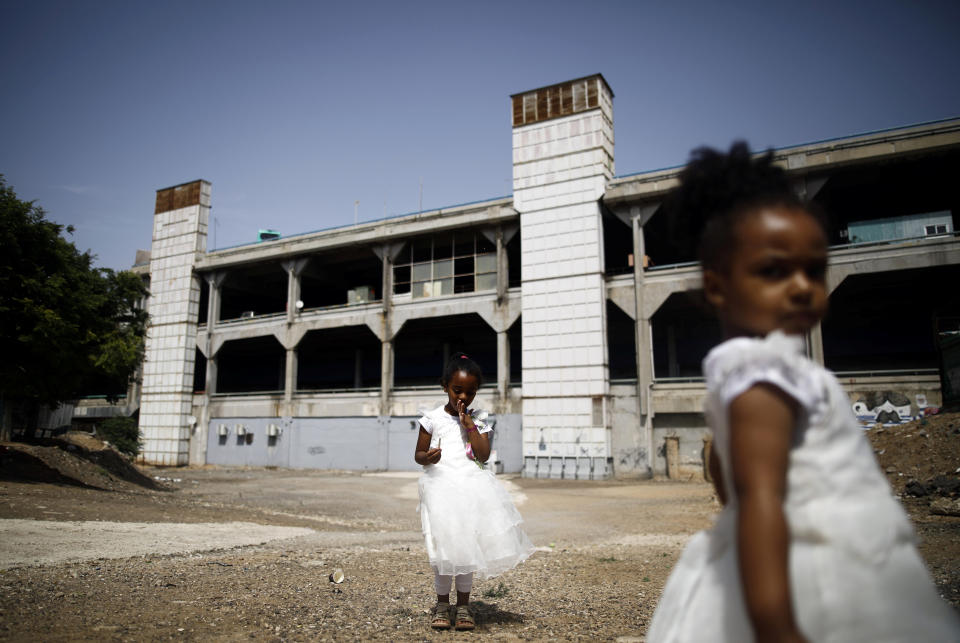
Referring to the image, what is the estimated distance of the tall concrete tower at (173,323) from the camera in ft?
102

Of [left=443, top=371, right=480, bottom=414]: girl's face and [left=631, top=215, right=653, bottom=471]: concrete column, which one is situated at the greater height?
[left=631, top=215, right=653, bottom=471]: concrete column

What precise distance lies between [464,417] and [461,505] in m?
0.54

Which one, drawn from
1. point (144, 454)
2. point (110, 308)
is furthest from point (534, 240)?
point (144, 454)

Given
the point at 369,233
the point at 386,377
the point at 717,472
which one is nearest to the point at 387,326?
the point at 386,377

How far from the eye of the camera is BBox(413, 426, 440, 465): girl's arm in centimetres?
396

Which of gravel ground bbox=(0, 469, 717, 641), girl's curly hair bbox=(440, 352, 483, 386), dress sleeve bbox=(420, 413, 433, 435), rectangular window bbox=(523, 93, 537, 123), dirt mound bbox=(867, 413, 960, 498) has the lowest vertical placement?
gravel ground bbox=(0, 469, 717, 641)

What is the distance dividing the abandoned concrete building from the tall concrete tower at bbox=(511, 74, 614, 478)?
72 millimetres

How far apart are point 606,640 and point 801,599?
3.05 meters

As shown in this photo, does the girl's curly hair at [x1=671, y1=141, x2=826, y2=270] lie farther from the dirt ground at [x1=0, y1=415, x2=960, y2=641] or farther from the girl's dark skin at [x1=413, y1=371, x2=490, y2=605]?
the dirt ground at [x1=0, y1=415, x2=960, y2=641]

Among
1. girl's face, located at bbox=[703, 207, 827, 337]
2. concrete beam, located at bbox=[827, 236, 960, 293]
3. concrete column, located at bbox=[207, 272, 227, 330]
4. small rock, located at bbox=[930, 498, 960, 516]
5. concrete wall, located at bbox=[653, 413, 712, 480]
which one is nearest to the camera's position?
girl's face, located at bbox=[703, 207, 827, 337]

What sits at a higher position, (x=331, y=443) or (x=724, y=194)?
(x=724, y=194)

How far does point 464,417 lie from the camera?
4.04 m

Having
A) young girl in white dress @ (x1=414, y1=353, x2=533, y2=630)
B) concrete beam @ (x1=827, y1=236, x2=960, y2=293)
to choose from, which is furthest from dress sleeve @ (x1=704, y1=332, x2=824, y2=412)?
concrete beam @ (x1=827, y1=236, x2=960, y2=293)

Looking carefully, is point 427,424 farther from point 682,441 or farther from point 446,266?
point 446,266
